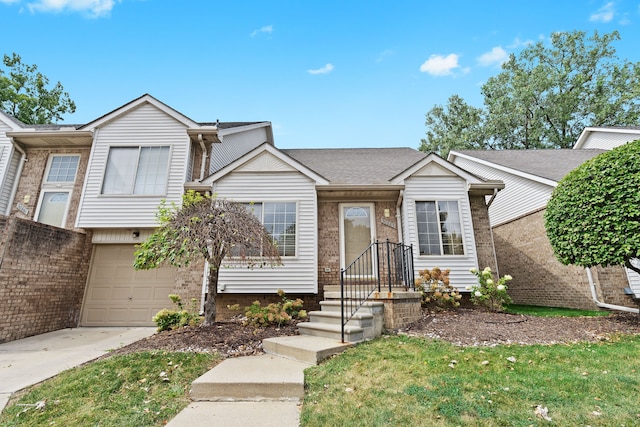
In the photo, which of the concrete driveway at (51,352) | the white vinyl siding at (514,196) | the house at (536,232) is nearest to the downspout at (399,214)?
the white vinyl siding at (514,196)

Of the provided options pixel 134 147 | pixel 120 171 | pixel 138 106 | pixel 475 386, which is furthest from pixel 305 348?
pixel 138 106

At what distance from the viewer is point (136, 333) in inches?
279

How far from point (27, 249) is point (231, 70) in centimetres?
826

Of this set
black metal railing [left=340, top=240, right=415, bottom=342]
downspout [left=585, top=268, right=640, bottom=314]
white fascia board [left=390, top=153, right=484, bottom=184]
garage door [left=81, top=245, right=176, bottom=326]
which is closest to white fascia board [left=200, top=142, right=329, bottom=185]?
white fascia board [left=390, top=153, right=484, bottom=184]

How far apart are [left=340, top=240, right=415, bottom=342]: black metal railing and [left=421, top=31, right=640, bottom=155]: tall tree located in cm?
1809

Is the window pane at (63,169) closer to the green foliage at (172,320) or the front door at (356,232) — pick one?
the green foliage at (172,320)

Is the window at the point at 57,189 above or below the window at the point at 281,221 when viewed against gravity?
above

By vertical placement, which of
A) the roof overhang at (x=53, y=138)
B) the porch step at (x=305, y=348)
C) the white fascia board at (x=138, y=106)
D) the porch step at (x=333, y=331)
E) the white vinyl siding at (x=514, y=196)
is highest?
the white fascia board at (x=138, y=106)

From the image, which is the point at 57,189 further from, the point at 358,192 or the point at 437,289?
the point at 437,289

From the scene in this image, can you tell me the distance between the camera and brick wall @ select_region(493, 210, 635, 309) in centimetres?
832

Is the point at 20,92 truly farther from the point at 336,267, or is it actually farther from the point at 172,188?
the point at 336,267

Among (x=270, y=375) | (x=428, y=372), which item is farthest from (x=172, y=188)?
(x=428, y=372)

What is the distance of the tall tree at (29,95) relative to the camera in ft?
59.8

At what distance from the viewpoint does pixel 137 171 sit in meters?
8.81
